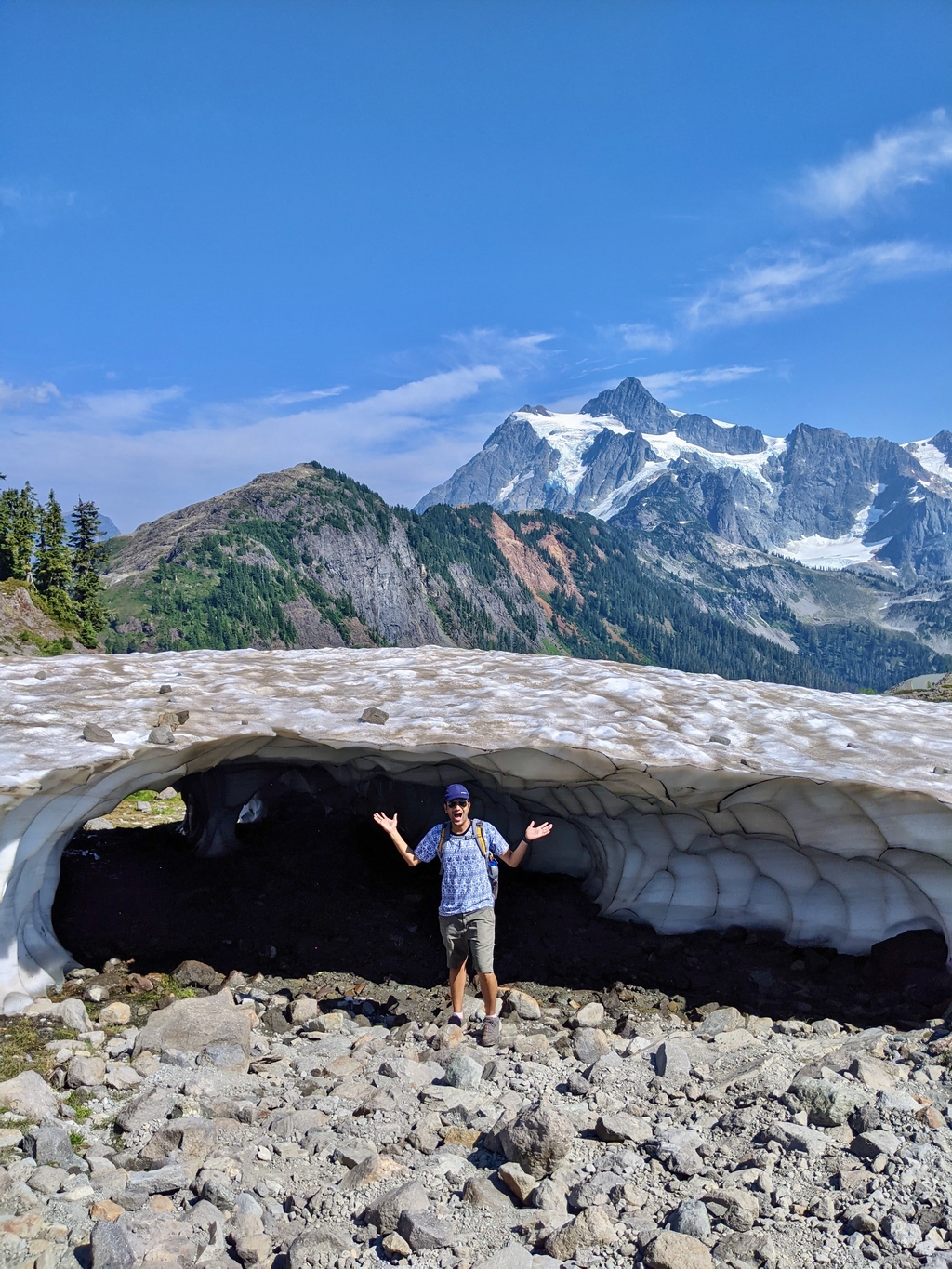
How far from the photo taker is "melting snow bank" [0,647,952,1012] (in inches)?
376

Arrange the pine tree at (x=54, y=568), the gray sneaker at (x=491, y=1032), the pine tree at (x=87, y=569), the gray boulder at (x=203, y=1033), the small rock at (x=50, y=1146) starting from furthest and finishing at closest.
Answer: the pine tree at (x=87, y=569)
the pine tree at (x=54, y=568)
the gray sneaker at (x=491, y=1032)
the gray boulder at (x=203, y=1033)
the small rock at (x=50, y=1146)

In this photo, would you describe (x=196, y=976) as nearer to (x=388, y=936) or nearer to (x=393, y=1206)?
(x=388, y=936)

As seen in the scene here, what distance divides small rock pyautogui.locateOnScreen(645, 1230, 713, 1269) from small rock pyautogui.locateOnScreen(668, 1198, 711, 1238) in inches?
7.1

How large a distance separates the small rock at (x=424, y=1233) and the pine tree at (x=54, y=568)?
211 feet

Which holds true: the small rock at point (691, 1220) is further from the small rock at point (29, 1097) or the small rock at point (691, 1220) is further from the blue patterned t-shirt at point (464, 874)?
the small rock at point (29, 1097)

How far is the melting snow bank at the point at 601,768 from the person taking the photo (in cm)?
954

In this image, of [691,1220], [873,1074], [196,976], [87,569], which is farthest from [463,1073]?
[87,569]

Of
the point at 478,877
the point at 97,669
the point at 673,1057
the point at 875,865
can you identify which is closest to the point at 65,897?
the point at 97,669

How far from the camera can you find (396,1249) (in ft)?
17.7

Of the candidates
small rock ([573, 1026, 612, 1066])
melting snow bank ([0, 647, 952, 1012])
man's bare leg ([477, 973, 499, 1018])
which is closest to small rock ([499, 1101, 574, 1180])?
small rock ([573, 1026, 612, 1066])

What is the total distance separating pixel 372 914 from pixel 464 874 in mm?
3604

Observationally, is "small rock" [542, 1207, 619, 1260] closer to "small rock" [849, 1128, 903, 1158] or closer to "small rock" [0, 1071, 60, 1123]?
"small rock" [849, 1128, 903, 1158]

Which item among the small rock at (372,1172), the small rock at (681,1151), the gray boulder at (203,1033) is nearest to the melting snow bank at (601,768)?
the gray boulder at (203,1033)

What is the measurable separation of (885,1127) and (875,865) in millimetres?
4099
